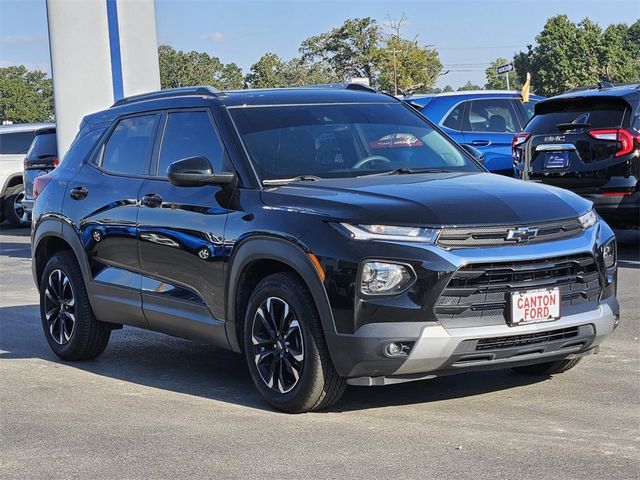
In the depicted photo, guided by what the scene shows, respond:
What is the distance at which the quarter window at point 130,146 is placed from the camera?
739 centimetres

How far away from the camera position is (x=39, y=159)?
19.7 m

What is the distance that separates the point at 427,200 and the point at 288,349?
42.8 inches

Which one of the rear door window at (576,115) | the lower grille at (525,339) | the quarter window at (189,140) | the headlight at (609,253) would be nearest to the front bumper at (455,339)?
the lower grille at (525,339)

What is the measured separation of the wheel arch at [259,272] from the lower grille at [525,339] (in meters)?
0.78

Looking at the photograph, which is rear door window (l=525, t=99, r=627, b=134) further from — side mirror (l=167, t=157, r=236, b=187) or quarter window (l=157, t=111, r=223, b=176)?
side mirror (l=167, t=157, r=236, b=187)

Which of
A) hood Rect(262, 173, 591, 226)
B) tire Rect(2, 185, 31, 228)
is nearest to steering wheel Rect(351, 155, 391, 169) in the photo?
hood Rect(262, 173, 591, 226)

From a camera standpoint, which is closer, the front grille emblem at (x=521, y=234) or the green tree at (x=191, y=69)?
the front grille emblem at (x=521, y=234)

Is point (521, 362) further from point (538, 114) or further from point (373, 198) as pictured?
point (538, 114)

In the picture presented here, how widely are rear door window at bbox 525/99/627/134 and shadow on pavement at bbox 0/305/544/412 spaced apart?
17.8ft

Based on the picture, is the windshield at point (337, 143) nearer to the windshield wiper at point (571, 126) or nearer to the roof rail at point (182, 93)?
the roof rail at point (182, 93)

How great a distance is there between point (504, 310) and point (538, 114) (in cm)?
753

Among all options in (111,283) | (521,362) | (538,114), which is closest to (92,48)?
(538,114)

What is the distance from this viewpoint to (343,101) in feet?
23.5

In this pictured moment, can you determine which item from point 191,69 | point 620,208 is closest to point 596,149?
point 620,208
